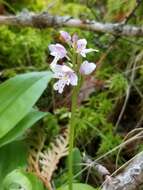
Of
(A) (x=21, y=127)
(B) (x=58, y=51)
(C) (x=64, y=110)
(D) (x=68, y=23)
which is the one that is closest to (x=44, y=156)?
(A) (x=21, y=127)

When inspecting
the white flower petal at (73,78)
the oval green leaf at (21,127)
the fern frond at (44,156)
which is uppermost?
the white flower petal at (73,78)

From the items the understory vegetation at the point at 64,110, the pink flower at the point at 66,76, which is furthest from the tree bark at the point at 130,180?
the pink flower at the point at 66,76

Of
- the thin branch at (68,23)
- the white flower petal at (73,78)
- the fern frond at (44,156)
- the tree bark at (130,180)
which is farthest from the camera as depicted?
the thin branch at (68,23)

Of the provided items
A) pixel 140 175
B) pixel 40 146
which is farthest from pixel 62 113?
pixel 140 175

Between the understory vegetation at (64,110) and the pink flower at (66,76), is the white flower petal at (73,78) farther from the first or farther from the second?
the understory vegetation at (64,110)

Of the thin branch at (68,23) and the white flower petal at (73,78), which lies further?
the thin branch at (68,23)

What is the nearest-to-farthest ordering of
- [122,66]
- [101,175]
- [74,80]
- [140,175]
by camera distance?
[74,80] → [140,175] → [101,175] → [122,66]

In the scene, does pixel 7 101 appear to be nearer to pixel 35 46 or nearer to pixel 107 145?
pixel 107 145

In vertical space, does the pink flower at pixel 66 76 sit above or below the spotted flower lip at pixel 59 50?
below
